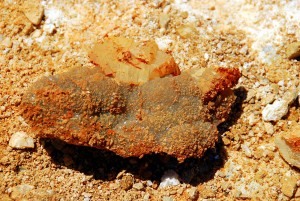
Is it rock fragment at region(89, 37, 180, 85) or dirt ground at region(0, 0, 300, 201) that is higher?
rock fragment at region(89, 37, 180, 85)

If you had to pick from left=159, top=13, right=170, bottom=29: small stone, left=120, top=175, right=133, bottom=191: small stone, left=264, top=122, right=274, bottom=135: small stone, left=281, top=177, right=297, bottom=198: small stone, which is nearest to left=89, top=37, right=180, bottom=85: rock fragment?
left=159, top=13, right=170, bottom=29: small stone

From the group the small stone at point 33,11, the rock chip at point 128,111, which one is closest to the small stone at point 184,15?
the rock chip at point 128,111

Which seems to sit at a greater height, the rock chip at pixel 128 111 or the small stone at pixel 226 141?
the rock chip at pixel 128 111

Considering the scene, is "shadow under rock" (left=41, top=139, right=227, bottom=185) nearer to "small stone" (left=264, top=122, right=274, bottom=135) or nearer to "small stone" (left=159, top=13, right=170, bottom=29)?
"small stone" (left=264, top=122, right=274, bottom=135)

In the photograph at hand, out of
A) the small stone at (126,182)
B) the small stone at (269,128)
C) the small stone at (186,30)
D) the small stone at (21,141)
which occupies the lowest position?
the small stone at (126,182)

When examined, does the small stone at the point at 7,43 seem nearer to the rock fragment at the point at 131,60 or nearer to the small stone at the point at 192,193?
the rock fragment at the point at 131,60

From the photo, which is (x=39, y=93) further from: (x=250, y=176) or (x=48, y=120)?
(x=250, y=176)

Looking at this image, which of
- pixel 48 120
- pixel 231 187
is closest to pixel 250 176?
pixel 231 187
